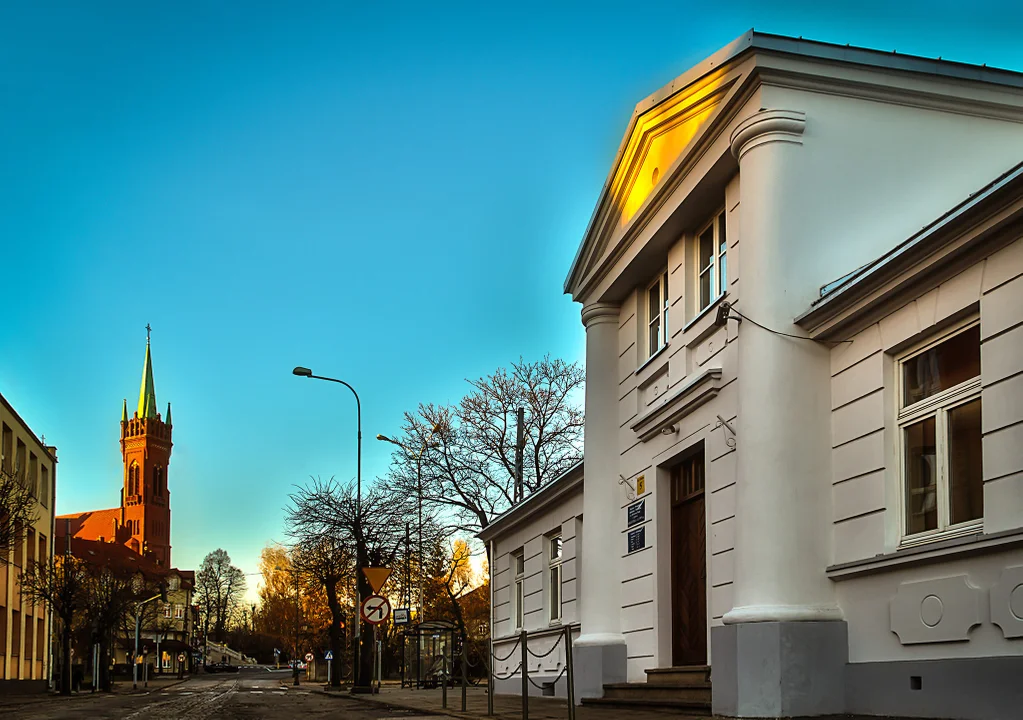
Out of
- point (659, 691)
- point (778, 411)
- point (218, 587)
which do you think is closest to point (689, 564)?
point (659, 691)

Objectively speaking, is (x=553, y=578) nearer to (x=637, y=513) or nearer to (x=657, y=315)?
(x=637, y=513)

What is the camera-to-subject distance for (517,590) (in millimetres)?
27438

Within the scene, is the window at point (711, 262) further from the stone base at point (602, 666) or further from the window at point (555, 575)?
the window at point (555, 575)

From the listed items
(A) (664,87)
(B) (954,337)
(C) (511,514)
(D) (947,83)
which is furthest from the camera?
(C) (511,514)

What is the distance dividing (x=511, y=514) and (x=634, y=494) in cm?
953

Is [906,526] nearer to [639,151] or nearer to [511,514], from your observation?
[639,151]

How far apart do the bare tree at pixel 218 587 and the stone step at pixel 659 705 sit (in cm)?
12990

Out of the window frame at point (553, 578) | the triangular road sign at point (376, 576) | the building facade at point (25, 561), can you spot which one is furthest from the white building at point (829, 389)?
the building facade at point (25, 561)

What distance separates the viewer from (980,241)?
31.7 feet

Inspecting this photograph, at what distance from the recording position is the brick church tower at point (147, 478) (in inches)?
6058

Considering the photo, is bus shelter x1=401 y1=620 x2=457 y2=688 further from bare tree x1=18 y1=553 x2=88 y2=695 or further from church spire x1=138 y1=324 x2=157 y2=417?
church spire x1=138 y1=324 x2=157 y2=417

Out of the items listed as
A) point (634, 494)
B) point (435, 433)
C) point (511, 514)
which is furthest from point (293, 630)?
point (634, 494)

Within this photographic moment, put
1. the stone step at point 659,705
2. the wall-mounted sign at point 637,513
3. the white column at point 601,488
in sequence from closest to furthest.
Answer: the stone step at point 659,705
the wall-mounted sign at point 637,513
the white column at point 601,488

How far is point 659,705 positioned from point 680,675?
514mm
